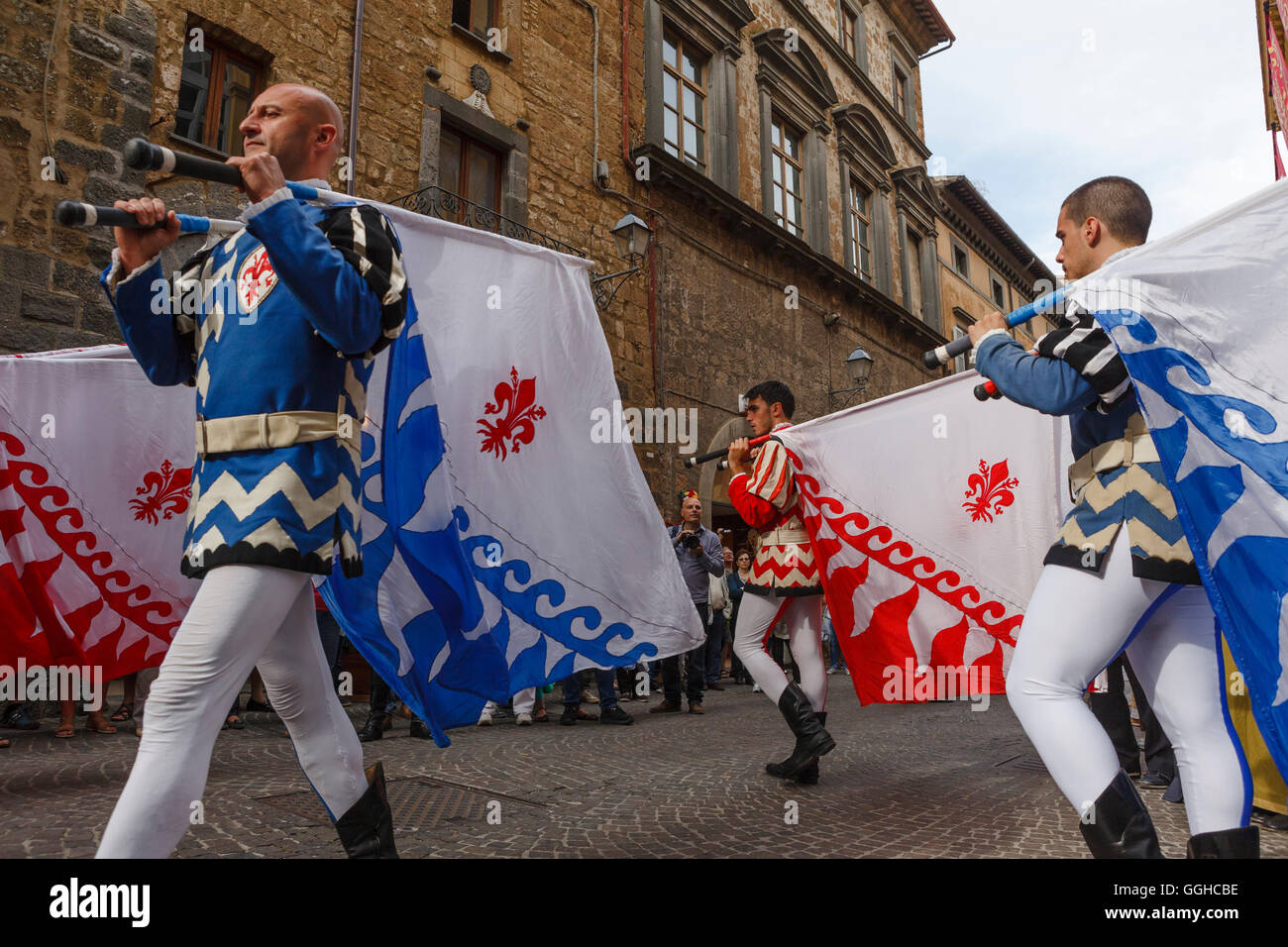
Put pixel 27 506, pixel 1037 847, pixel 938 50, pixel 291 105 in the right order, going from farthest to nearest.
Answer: pixel 938 50 < pixel 27 506 < pixel 1037 847 < pixel 291 105

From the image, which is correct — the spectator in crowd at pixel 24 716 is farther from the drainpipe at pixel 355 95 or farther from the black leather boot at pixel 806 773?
the drainpipe at pixel 355 95

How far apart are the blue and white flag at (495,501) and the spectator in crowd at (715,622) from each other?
6003 millimetres

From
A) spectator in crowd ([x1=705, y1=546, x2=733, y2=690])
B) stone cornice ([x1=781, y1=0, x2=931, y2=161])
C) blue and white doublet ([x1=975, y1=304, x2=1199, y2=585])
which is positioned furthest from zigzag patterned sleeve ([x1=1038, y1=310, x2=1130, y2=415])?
stone cornice ([x1=781, y1=0, x2=931, y2=161])

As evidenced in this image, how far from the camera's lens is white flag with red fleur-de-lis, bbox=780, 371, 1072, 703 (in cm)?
460

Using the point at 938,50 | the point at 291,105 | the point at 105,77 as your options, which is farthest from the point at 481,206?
the point at 938,50

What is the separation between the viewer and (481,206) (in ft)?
38.2

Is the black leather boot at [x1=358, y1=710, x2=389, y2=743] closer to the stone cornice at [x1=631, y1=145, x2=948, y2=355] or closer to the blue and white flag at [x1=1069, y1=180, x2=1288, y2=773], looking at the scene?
the blue and white flag at [x1=1069, y1=180, x2=1288, y2=773]

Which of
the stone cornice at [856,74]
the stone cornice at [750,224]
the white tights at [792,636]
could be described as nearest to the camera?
the white tights at [792,636]

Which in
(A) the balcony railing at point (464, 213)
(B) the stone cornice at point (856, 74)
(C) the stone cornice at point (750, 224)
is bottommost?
(A) the balcony railing at point (464, 213)

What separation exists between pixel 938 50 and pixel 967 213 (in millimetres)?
4836

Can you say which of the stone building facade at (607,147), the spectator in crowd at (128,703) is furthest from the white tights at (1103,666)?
the stone building facade at (607,147)

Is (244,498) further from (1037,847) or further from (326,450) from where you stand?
(1037,847)

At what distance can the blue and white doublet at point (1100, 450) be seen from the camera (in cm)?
210
